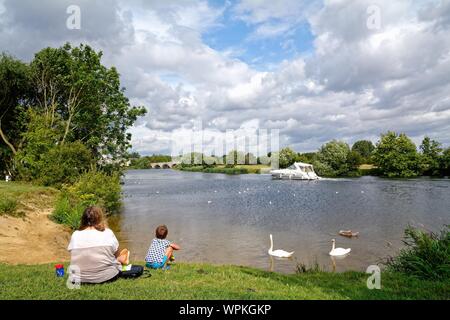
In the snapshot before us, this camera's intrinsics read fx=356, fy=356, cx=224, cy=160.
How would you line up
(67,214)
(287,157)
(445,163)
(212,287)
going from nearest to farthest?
(212,287) → (67,214) → (445,163) → (287,157)

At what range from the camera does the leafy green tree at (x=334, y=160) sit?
9219 centimetres

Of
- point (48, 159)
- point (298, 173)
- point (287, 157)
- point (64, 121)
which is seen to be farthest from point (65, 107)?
point (287, 157)

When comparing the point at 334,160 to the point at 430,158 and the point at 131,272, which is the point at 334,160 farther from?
the point at 131,272

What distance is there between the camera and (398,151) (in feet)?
270

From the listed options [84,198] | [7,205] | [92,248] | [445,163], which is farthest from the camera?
[445,163]

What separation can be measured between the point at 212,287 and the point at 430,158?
85.5 m

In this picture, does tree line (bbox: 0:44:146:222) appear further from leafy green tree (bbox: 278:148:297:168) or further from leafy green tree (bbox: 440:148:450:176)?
leafy green tree (bbox: 278:148:297:168)

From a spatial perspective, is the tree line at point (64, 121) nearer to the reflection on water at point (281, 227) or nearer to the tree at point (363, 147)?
the reflection on water at point (281, 227)

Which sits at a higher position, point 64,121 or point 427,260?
point 64,121

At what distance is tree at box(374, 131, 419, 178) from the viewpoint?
8025 cm

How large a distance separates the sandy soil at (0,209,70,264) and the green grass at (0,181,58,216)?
0.57 metres

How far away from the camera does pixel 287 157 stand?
11738 centimetres

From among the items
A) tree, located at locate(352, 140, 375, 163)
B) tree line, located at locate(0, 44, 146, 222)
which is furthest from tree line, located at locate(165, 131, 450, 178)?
tree line, located at locate(0, 44, 146, 222)
